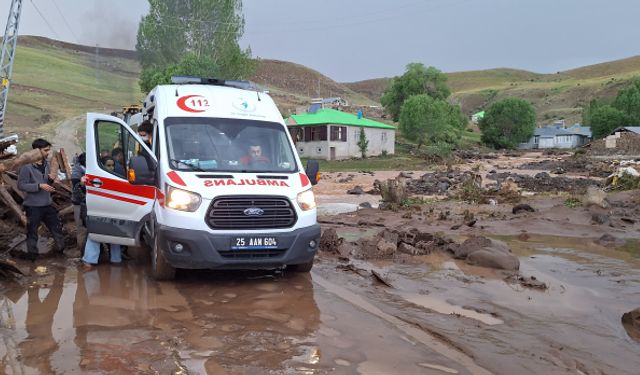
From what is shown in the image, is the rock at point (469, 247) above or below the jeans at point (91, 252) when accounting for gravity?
below

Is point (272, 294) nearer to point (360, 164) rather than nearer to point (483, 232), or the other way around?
point (483, 232)

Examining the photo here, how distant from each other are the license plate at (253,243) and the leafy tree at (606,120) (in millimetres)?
90981

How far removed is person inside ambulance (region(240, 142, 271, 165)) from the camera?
25.2 feet

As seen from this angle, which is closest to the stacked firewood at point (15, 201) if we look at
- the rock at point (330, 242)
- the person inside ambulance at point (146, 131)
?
the person inside ambulance at point (146, 131)

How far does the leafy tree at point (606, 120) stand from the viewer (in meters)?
86.8

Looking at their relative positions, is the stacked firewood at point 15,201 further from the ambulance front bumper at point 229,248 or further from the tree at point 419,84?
the tree at point 419,84

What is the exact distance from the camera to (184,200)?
22.6 feet

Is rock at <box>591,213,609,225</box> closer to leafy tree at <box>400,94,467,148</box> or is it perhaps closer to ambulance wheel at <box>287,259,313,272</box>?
ambulance wheel at <box>287,259,313,272</box>

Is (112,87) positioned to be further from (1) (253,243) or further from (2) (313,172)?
(1) (253,243)

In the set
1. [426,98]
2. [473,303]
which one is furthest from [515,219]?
[426,98]

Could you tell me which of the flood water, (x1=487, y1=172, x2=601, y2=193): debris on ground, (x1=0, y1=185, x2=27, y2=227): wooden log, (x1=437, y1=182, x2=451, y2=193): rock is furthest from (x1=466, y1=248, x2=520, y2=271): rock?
(x1=487, y1=172, x2=601, y2=193): debris on ground

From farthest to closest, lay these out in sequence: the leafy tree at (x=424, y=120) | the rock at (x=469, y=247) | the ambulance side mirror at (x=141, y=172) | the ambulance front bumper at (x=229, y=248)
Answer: the leafy tree at (x=424, y=120) → the rock at (x=469, y=247) → the ambulance side mirror at (x=141, y=172) → the ambulance front bumper at (x=229, y=248)

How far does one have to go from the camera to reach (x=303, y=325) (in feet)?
19.8

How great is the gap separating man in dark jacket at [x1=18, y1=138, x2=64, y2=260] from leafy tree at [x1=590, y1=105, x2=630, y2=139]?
301 ft
